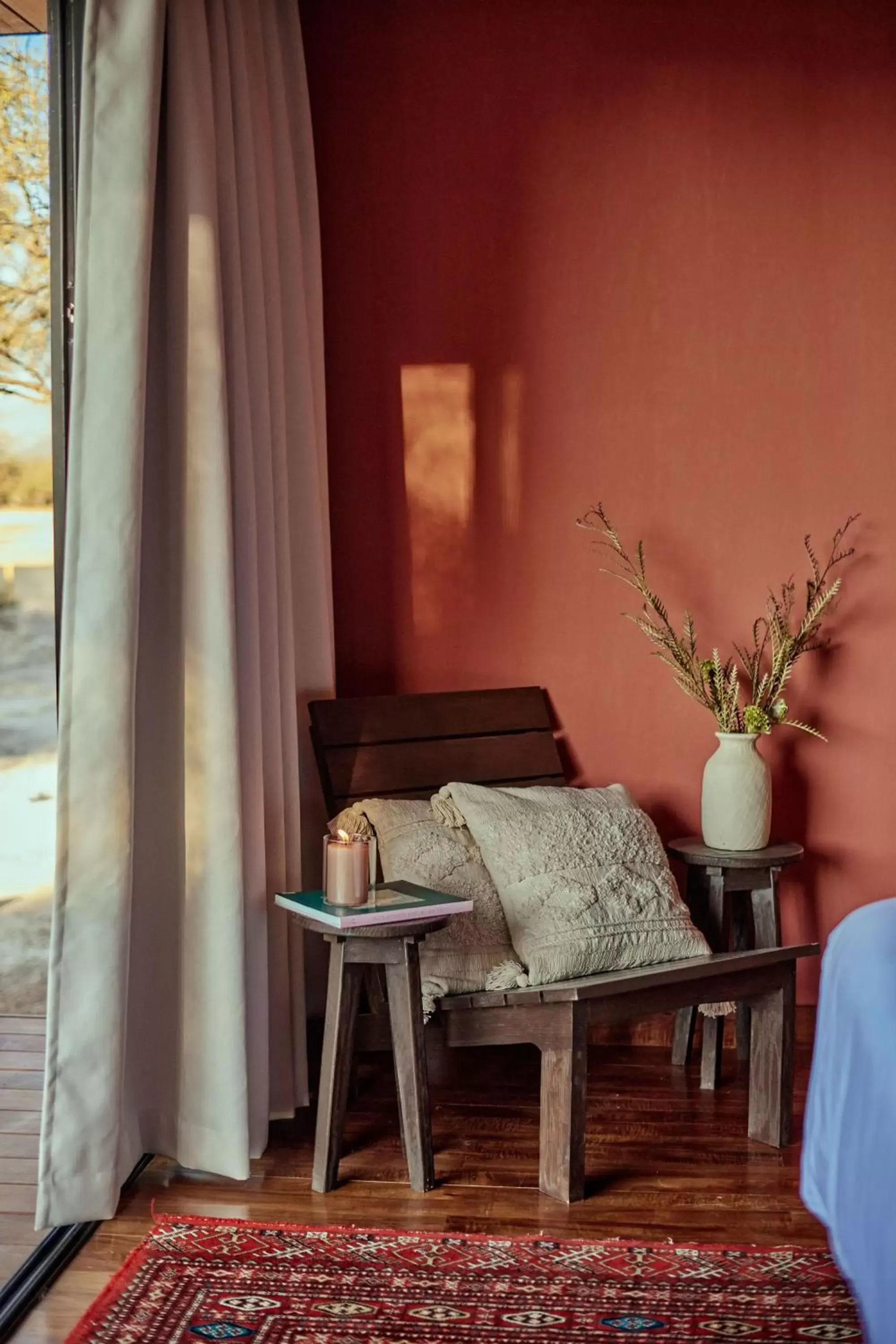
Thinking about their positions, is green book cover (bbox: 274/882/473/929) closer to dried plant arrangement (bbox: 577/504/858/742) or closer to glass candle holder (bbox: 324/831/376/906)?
glass candle holder (bbox: 324/831/376/906)

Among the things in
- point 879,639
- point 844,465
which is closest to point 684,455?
point 844,465

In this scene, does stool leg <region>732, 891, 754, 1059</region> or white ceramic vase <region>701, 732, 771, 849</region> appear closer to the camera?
white ceramic vase <region>701, 732, 771, 849</region>

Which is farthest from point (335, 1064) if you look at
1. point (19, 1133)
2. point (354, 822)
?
point (19, 1133)

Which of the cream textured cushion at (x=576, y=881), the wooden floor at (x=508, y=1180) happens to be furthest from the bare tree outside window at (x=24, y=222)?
the wooden floor at (x=508, y=1180)

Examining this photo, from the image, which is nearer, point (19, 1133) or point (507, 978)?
point (507, 978)

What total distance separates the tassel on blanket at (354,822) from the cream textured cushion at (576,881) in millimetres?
205

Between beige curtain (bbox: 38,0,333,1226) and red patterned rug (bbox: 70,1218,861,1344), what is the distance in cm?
26

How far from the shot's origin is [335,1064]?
2566 millimetres

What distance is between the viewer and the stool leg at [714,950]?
3.12 metres

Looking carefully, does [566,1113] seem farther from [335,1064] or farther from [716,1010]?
[716,1010]

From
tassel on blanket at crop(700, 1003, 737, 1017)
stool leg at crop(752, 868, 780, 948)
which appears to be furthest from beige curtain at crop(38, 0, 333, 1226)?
stool leg at crop(752, 868, 780, 948)

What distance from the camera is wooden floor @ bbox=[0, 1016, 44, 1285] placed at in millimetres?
2348

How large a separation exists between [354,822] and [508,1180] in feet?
2.81

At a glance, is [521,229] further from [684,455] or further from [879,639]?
[879,639]
